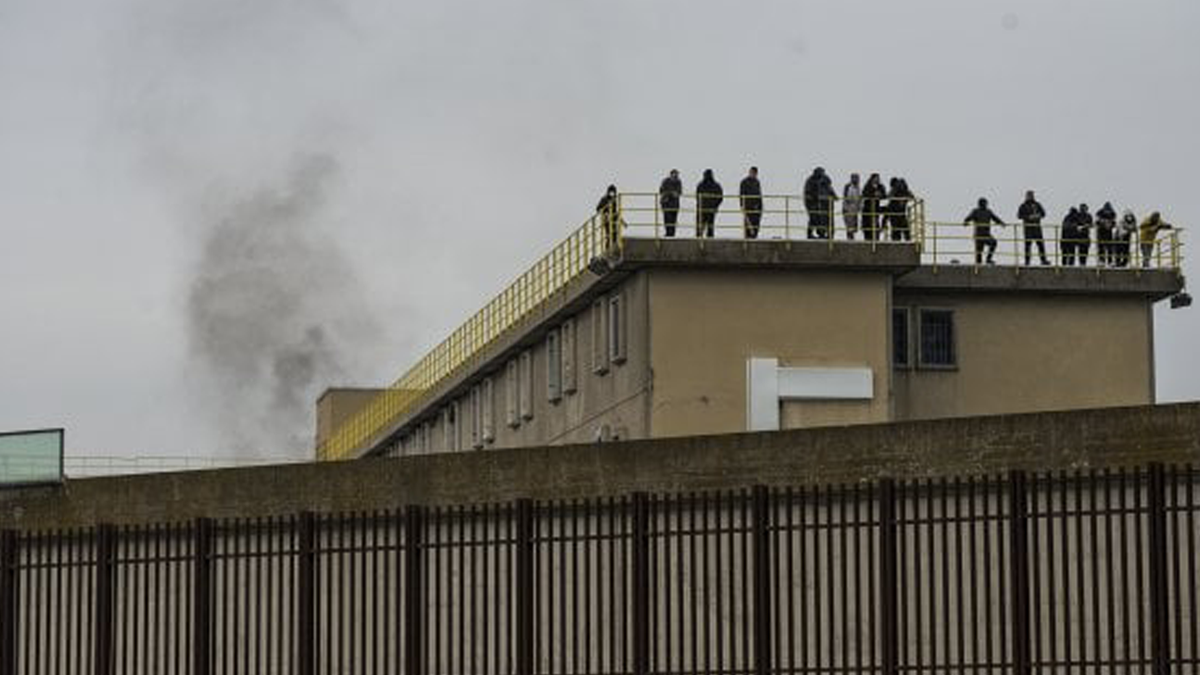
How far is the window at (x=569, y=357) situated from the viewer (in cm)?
5428

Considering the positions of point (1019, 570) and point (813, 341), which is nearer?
point (1019, 570)

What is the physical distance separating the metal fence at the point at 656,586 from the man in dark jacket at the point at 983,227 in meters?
30.8

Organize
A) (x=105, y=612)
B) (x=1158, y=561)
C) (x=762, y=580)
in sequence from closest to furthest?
(x=1158, y=561) < (x=762, y=580) < (x=105, y=612)

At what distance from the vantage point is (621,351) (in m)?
50.9

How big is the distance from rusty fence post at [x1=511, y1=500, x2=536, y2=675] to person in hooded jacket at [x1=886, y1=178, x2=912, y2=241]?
29171 millimetres

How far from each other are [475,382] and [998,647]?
142 ft

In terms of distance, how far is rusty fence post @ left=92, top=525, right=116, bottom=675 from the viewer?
2412 centimetres

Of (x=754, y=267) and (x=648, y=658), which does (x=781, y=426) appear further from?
(x=648, y=658)

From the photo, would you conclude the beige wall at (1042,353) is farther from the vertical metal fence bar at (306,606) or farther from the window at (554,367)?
the vertical metal fence bar at (306,606)

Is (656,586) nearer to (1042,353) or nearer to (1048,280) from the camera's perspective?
(1048,280)

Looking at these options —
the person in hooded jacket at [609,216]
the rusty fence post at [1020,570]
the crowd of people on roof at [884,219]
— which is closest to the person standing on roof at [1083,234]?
the crowd of people on roof at [884,219]

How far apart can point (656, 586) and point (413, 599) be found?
2.07 metres

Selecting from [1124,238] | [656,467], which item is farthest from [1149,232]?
[656,467]

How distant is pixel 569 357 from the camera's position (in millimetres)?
54781
